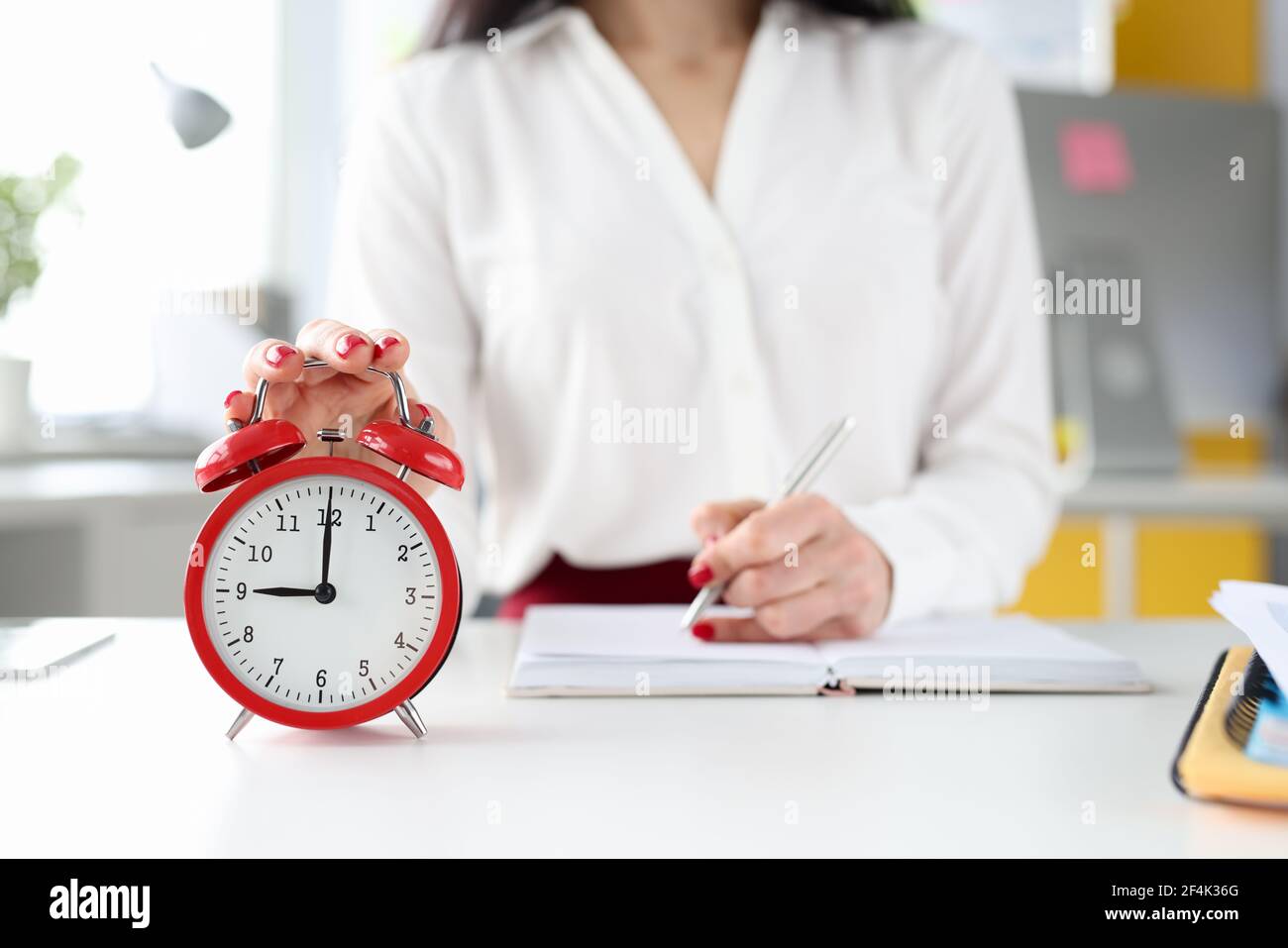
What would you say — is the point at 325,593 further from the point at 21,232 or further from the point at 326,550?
the point at 21,232

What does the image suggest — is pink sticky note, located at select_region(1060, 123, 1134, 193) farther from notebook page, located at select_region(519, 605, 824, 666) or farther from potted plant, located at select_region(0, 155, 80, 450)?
potted plant, located at select_region(0, 155, 80, 450)

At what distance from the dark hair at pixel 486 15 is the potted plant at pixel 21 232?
1151 millimetres

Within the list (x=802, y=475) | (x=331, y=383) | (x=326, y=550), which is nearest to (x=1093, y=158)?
(x=802, y=475)

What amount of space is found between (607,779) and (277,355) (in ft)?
0.91

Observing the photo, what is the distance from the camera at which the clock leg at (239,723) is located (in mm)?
658

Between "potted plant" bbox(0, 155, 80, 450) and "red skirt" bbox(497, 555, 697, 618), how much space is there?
1244 mm

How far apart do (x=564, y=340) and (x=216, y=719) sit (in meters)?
0.67

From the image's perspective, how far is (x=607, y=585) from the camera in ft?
4.28

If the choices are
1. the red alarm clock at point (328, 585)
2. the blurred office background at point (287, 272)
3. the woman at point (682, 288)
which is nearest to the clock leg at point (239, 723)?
the red alarm clock at point (328, 585)

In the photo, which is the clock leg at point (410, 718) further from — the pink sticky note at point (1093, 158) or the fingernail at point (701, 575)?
the pink sticky note at point (1093, 158)

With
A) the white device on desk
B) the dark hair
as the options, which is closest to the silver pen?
the white device on desk

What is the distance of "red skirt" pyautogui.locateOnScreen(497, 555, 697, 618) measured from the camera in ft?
4.20

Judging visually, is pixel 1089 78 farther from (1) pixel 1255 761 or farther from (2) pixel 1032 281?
(1) pixel 1255 761
